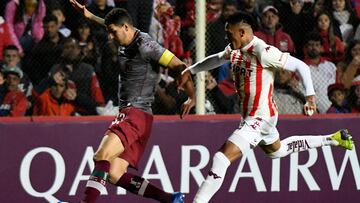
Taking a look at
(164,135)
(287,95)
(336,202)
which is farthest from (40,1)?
(336,202)

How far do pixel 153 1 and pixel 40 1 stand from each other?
1221 millimetres

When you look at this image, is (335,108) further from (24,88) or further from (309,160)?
(24,88)

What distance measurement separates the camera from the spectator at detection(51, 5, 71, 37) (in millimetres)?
11609

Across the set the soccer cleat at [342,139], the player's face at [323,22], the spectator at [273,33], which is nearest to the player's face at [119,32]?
the soccer cleat at [342,139]

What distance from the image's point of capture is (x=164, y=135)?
11523 millimetres

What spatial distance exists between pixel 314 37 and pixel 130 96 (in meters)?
3.34

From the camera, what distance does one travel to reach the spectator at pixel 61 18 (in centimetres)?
1161

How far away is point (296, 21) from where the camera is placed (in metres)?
12.1

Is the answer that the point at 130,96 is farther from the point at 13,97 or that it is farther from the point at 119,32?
the point at 13,97

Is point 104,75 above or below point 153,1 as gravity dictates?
below

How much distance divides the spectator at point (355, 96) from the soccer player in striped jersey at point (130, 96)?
305 centimetres

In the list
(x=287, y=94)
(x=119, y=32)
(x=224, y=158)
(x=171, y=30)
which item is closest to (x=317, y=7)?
(x=287, y=94)

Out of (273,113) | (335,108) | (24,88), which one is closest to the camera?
(273,113)

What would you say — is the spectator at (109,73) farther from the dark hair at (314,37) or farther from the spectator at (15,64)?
the dark hair at (314,37)
